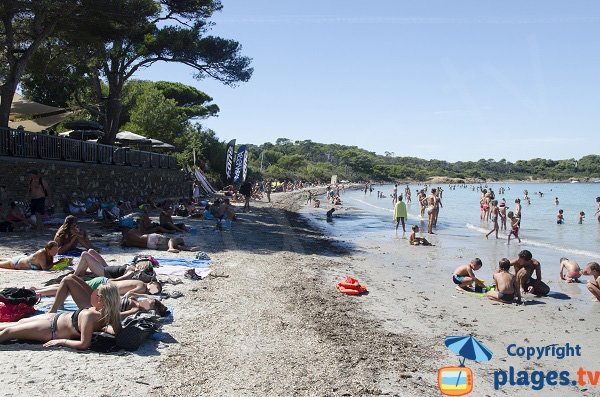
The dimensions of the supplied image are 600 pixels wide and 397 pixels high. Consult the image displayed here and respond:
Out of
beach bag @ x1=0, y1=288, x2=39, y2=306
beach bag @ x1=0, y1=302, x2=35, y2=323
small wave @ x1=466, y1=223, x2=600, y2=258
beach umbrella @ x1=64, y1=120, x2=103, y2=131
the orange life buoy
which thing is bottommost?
small wave @ x1=466, y1=223, x2=600, y2=258

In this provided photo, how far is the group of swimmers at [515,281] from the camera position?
8148 mm

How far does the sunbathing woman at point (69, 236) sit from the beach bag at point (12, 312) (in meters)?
3.45

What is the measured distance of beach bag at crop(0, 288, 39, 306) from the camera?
502cm

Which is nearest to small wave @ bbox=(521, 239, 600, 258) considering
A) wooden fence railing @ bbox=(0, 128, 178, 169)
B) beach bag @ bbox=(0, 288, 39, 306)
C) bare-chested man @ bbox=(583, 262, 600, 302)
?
bare-chested man @ bbox=(583, 262, 600, 302)

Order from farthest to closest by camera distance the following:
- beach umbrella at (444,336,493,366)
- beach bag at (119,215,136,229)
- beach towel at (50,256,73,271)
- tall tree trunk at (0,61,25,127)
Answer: tall tree trunk at (0,61,25,127) < beach bag at (119,215,136,229) < beach towel at (50,256,73,271) < beach umbrella at (444,336,493,366)

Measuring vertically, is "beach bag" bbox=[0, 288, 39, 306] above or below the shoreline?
above

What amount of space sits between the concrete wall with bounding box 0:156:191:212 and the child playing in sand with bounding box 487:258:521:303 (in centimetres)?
1023

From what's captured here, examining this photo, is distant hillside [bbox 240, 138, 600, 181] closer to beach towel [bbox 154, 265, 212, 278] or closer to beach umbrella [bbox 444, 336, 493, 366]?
beach towel [bbox 154, 265, 212, 278]

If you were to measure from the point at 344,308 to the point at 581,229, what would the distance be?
812 inches

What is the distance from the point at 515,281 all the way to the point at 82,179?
1302 cm

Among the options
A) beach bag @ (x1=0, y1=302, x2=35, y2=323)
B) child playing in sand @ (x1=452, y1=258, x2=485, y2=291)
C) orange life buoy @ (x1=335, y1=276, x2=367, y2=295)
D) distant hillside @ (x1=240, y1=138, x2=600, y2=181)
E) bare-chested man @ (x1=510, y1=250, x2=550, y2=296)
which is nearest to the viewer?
beach bag @ (x1=0, y1=302, x2=35, y2=323)

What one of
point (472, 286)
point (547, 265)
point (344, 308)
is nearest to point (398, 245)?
point (547, 265)

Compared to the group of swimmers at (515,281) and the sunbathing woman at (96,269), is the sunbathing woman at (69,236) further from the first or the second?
the group of swimmers at (515,281)

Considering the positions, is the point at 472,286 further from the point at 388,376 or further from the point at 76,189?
the point at 76,189
